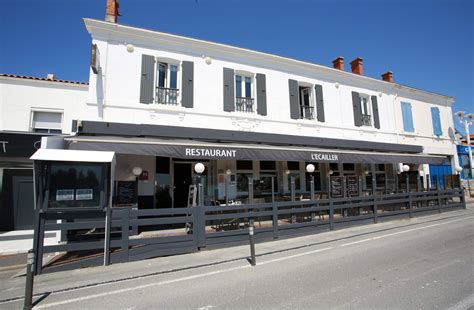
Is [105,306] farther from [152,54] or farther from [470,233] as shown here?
[470,233]

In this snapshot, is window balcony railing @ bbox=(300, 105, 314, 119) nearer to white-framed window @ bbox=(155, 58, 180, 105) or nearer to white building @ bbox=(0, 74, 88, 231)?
white-framed window @ bbox=(155, 58, 180, 105)

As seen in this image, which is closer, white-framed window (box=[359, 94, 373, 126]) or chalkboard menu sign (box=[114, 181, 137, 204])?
chalkboard menu sign (box=[114, 181, 137, 204])

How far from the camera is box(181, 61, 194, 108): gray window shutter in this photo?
10663mm

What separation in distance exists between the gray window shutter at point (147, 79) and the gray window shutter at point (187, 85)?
3.99 ft

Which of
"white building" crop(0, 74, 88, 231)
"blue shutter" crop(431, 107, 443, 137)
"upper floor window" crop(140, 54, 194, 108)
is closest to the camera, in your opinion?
"upper floor window" crop(140, 54, 194, 108)

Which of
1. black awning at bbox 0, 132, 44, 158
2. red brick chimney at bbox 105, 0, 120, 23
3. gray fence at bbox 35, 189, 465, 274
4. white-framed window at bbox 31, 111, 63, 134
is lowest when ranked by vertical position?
gray fence at bbox 35, 189, 465, 274

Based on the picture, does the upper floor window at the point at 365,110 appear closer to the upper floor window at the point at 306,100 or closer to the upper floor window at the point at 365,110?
the upper floor window at the point at 365,110

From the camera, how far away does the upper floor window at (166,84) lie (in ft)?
34.5

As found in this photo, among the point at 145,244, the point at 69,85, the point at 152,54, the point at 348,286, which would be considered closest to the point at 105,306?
the point at 145,244

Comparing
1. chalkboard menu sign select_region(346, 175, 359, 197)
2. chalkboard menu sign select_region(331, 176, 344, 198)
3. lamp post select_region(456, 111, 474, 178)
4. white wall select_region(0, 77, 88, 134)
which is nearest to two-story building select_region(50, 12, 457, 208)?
chalkboard menu sign select_region(346, 175, 359, 197)

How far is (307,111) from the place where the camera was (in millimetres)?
13758

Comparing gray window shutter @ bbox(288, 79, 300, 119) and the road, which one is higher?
gray window shutter @ bbox(288, 79, 300, 119)

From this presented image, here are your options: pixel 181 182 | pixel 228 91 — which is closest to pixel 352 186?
pixel 228 91

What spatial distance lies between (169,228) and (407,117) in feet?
53.3
